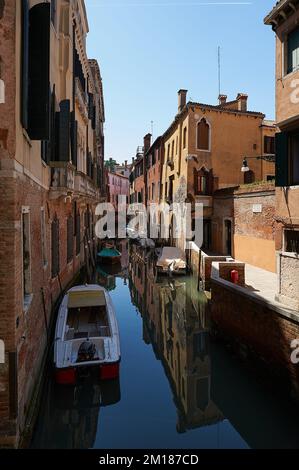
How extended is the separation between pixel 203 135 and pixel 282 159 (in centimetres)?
1029

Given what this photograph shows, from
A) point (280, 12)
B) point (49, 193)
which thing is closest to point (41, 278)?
point (49, 193)

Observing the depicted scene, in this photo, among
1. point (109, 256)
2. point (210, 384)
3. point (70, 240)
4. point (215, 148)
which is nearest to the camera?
point (210, 384)

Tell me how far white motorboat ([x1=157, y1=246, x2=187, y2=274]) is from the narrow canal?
6.89 meters

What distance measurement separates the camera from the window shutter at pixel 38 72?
5152mm

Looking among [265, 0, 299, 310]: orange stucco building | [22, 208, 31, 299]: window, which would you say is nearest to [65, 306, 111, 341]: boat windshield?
[22, 208, 31, 299]: window

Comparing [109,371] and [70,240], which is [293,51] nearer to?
[109,371]

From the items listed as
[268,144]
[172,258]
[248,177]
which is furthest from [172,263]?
[268,144]

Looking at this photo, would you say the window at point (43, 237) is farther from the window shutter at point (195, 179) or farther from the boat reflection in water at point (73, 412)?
the window shutter at point (195, 179)

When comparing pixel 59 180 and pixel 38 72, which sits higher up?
pixel 38 72

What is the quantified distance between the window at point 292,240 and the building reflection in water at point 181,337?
3.46 metres

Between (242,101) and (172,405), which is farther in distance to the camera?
(242,101)

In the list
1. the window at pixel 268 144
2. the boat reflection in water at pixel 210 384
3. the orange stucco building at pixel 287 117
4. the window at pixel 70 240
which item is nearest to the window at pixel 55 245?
the window at pixel 70 240

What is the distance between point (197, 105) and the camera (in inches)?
719

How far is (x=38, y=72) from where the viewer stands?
17.0ft
